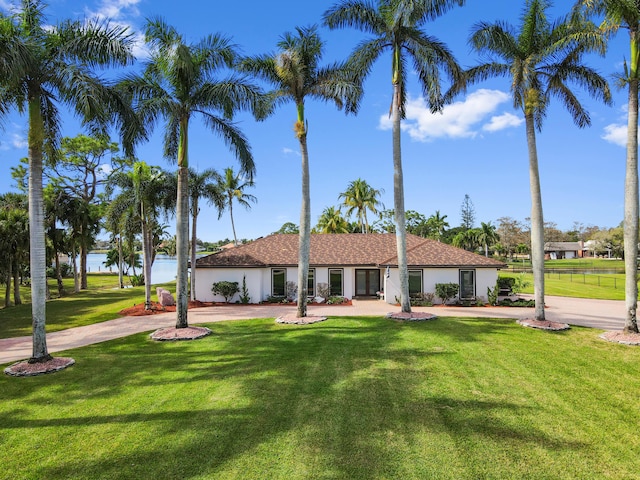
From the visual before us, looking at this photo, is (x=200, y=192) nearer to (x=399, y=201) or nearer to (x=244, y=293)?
(x=244, y=293)

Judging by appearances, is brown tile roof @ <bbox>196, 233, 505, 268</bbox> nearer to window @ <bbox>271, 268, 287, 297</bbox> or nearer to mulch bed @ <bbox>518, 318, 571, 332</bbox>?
window @ <bbox>271, 268, 287, 297</bbox>

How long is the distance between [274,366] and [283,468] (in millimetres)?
4417

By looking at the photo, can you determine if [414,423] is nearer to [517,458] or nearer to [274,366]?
[517,458]

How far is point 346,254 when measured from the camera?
2388cm

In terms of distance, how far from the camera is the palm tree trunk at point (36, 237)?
9.24 meters

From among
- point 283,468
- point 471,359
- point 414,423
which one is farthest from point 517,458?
point 471,359

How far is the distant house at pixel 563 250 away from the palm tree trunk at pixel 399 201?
108m

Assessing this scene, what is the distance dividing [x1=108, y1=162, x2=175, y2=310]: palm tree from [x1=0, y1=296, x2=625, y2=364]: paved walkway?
3.66 metres

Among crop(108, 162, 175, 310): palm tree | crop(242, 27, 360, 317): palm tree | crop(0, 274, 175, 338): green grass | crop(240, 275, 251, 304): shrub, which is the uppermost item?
crop(242, 27, 360, 317): palm tree

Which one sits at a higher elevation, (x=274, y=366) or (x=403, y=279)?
(x=403, y=279)

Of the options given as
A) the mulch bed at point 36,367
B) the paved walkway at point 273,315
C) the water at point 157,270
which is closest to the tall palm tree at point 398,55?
the paved walkway at point 273,315

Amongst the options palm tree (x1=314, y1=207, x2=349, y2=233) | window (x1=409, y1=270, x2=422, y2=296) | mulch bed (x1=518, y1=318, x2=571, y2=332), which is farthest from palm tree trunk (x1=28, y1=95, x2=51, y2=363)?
palm tree (x1=314, y1=207, x2=349, y2=233)

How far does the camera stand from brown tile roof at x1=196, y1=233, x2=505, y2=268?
21.2 metres

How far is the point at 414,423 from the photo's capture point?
242 inches
